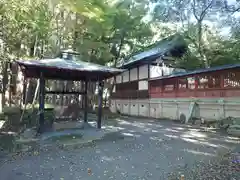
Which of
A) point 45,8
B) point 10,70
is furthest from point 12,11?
point 10,70

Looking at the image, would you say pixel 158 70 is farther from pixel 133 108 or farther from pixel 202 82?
pixel 202 82

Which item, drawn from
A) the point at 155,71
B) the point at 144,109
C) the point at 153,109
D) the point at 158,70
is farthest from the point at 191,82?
the point at 144,109

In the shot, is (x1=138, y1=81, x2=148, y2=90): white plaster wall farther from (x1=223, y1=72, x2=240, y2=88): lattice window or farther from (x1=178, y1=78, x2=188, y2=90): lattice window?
(x1=223, y1=72, x2=240, y2=88): lattice window

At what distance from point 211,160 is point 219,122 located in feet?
22.3

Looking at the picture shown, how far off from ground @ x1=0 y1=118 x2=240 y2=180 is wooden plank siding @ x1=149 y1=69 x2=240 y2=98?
16.4 feet

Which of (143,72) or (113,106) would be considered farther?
(113,106)

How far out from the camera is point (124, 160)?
19.7 ft

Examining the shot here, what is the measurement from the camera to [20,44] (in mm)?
16047

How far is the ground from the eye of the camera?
16.1 feet

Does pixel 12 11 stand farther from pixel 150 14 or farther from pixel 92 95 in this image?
pixel 92 95

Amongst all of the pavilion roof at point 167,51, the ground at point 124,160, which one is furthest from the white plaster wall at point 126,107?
the ground at point 124,160

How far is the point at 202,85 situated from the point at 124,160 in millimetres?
10210

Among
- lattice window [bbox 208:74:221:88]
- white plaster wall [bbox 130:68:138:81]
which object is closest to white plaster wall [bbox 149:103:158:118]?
white plaster wall [bbox 130:68:138:81]

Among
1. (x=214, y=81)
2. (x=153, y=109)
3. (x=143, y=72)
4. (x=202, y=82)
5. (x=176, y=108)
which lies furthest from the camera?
(x=143, y=72)
